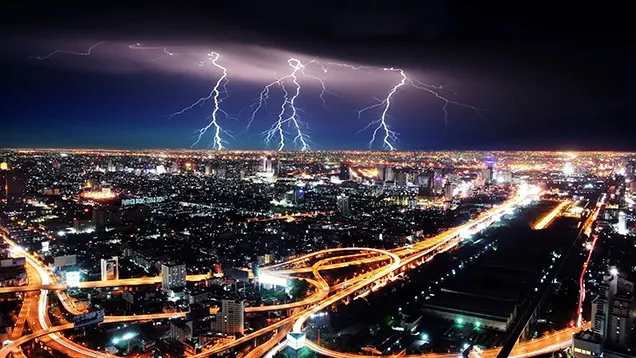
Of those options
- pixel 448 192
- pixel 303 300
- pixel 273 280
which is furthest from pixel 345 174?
pixel 303 300

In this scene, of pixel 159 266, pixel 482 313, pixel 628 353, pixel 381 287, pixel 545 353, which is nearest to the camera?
pixel 628 353

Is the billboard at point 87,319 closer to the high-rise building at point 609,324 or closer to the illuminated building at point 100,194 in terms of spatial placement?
the high-rise building at point 609,324

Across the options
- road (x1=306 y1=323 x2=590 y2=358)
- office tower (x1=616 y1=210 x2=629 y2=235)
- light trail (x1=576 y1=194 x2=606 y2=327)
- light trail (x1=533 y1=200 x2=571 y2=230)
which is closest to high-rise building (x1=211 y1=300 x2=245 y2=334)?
road (x1=306 y1=323 x2=590 y2=358)

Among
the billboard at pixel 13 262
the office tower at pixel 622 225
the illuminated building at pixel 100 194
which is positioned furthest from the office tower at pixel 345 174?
the billboard at pixel 13 262

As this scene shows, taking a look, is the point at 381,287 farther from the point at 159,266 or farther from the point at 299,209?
the point at 299,209

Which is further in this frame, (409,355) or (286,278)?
(286,278)

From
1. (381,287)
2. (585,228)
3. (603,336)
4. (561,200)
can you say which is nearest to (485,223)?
(585,228)

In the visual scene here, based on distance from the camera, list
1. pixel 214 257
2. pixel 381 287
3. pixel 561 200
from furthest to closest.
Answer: pixel 561 200, pixel 214 257, pixel 381 287
